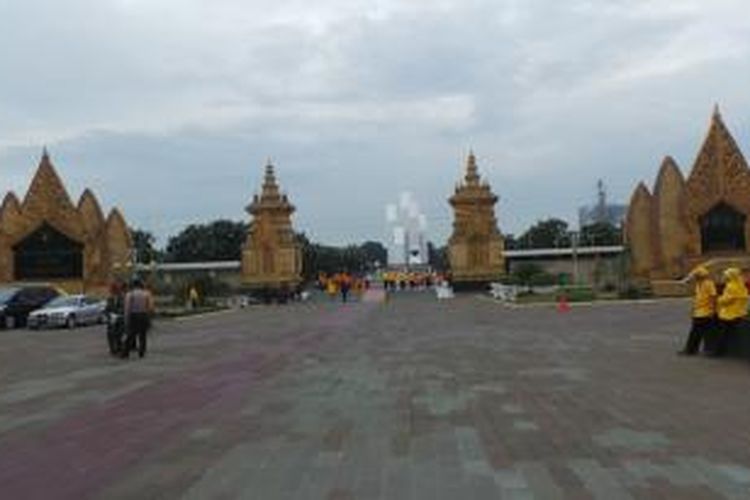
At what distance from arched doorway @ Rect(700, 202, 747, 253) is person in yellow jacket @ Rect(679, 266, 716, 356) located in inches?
1783

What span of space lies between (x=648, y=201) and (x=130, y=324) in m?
49.8

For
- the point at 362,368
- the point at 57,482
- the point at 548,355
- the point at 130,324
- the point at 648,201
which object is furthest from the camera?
the point at 648,201

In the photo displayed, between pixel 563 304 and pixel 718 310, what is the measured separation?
1075 inches

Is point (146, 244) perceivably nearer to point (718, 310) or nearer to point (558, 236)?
point (558, 236)

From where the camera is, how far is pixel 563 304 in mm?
49344

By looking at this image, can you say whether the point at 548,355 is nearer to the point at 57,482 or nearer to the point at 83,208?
the point at 57,482

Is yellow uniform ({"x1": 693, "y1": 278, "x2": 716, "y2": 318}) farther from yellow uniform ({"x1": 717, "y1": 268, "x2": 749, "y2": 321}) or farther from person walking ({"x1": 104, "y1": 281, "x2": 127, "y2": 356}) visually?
person walking ({"x1": 104, "y1": 281, "x2": 127, "y2": 356})

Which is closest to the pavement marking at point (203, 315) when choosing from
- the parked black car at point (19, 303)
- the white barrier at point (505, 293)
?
the parked black car at point (19, 303)

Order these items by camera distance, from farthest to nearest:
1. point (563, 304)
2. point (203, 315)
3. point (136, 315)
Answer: point (203, 315) → point (563, 304) → point (136, 315)

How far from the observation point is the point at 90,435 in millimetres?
13711

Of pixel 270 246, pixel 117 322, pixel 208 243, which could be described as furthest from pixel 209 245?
pixel 117 322

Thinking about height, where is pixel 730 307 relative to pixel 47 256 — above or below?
below

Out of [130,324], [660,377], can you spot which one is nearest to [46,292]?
[130,324]

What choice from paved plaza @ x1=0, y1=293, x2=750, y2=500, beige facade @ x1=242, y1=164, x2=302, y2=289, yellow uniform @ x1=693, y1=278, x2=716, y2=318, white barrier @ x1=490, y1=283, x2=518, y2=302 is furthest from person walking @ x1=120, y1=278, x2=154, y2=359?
beige facade @ x1=242, y1=164, x2=302, y2=289
